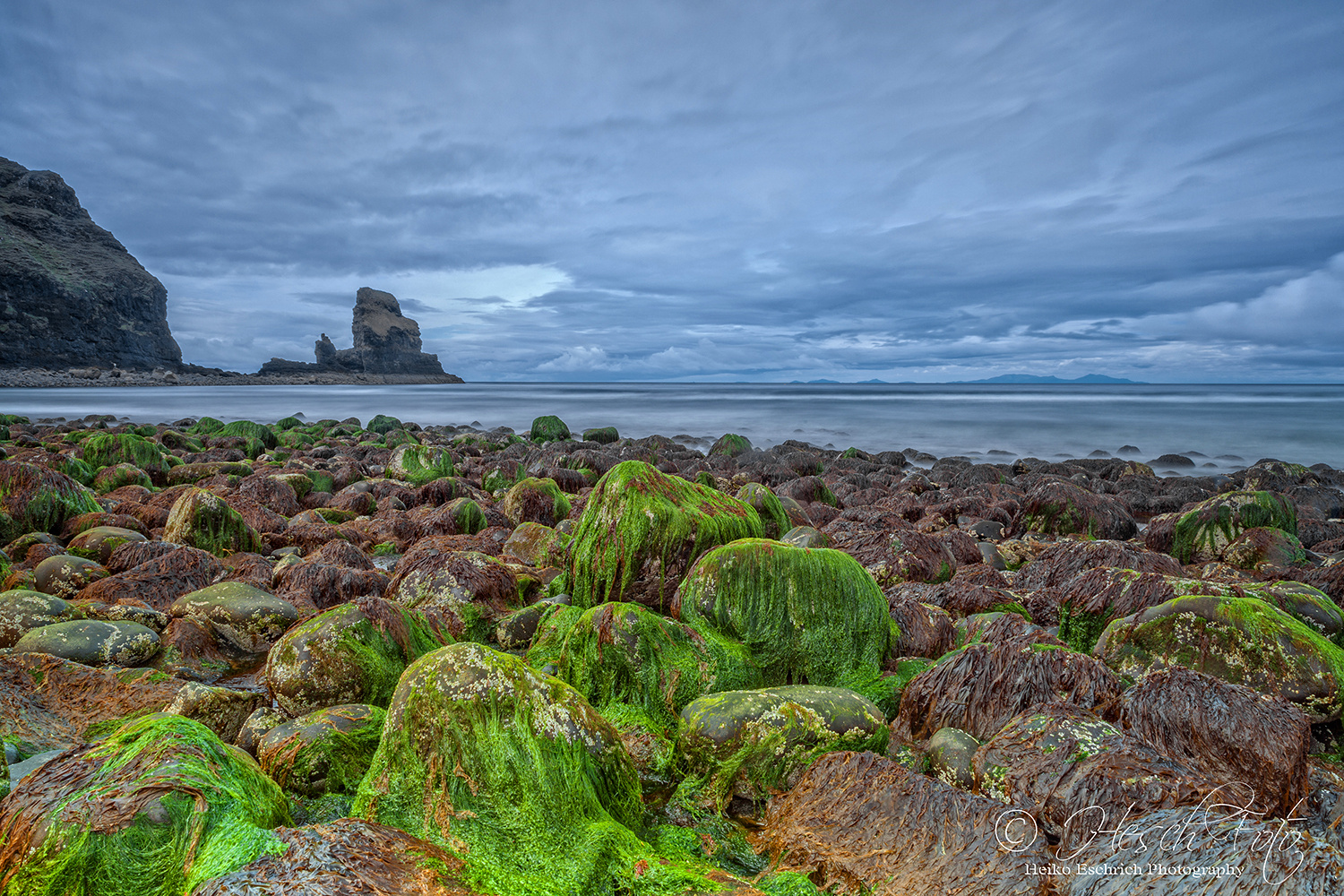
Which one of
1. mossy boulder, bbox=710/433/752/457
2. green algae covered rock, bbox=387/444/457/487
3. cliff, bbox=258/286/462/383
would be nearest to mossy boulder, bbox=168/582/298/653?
green algae covered rock, bbox=387/444/457/487

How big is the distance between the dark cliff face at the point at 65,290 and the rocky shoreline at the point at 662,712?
102 metres

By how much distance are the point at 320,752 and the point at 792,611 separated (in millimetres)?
2488

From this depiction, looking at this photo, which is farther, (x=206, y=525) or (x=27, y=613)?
(x=206, y=525)

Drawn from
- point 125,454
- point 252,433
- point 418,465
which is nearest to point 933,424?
point 418,465

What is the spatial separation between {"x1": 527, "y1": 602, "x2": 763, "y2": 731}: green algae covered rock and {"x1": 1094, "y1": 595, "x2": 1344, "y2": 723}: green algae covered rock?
203 cm

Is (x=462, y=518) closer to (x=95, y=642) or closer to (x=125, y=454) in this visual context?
(x=95, y=642)

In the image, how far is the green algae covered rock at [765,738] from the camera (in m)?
2.70

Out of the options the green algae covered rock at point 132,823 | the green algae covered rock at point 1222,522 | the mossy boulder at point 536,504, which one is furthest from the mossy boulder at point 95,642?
the green algae covered rock at point 1222,522

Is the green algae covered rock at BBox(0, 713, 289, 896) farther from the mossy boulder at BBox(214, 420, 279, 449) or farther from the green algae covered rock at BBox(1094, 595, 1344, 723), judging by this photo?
the mossy boulder at BBox(214, 420, 279, 449)

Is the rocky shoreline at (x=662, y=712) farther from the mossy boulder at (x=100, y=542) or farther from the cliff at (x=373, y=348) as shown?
the cliff at (x=373, y=348)

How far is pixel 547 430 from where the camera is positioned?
67.3ft

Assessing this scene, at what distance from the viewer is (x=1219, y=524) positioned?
6.91m

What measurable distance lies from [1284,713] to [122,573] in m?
6.97

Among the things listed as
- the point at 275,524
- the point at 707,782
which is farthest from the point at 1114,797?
the point at 275,524
